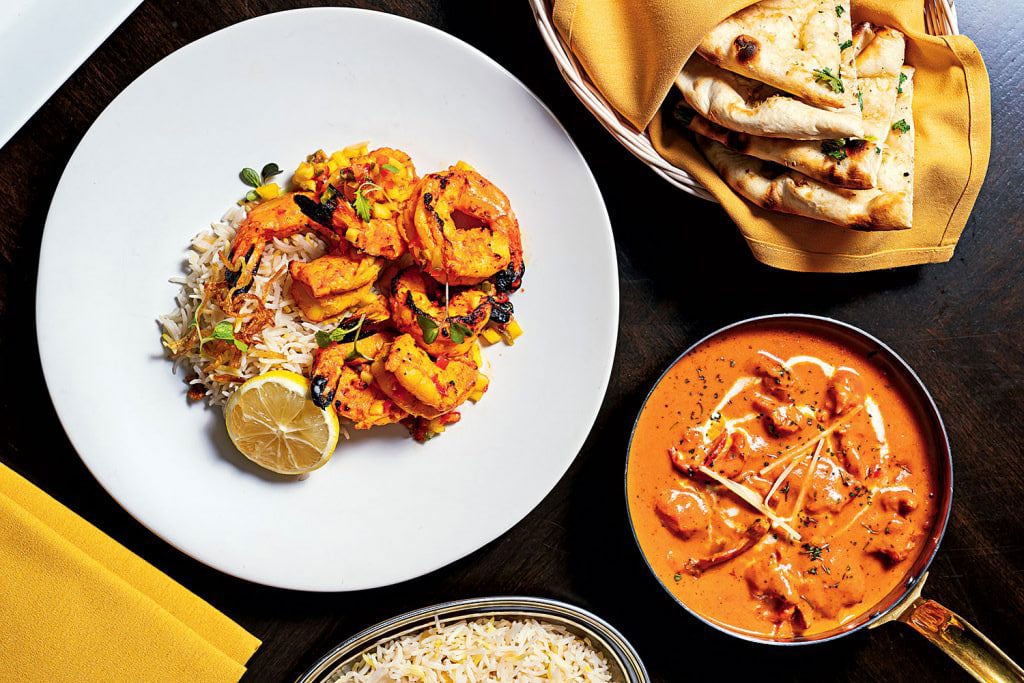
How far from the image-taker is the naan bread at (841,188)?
2.12 metres

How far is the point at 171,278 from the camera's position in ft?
7.63

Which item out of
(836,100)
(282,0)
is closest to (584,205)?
(836,100)

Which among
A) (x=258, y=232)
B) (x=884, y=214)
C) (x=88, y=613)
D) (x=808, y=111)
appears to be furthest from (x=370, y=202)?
(x=88, y=613)

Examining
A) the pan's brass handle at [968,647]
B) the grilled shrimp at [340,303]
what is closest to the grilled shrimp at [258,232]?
the grilled shrimp at [340,303]

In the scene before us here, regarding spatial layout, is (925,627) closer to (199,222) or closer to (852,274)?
(852,274)

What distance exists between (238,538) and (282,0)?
65.8 inches

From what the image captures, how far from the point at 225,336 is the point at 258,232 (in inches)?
12.4

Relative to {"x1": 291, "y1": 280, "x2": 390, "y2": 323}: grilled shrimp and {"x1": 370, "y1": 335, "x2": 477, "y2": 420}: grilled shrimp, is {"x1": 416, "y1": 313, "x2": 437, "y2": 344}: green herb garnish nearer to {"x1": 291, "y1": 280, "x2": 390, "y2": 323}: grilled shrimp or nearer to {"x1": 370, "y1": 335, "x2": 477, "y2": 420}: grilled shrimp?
{"x1": 370, "y1": 335, "x2": 477, "y2": 420}: grilled shrimp

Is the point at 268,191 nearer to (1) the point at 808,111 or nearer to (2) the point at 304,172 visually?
(2) the point at 304,172

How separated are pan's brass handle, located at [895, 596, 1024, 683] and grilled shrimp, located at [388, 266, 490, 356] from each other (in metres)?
1.67

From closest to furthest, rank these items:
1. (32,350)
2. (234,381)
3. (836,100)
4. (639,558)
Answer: (836,100), (234,381), (32,350), (639,558)

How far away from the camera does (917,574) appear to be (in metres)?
2.36

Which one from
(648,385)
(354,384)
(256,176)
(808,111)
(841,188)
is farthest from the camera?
(648,385)

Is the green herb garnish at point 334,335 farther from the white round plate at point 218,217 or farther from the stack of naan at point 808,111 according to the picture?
the stack of naan at point 808,111
